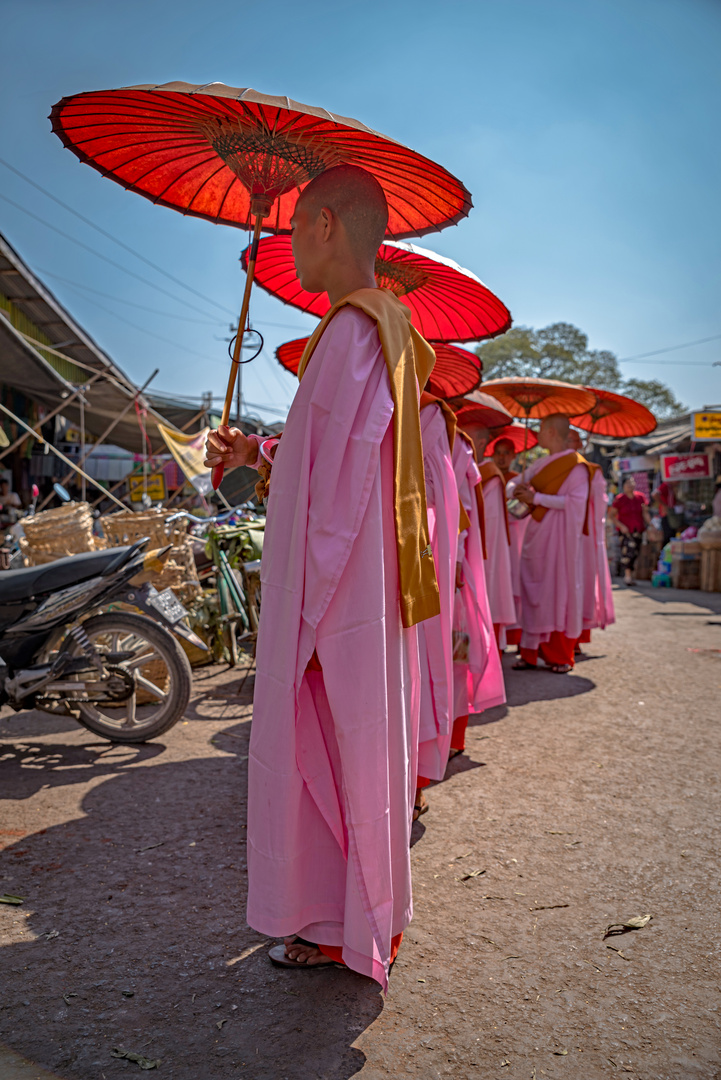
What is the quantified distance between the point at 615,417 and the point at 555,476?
2061mm

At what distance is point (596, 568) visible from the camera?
22.2 ft

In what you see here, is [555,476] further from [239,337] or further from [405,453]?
[405,453]

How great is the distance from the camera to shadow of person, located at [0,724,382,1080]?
1.66 metres

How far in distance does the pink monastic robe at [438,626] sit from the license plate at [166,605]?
6.03 feet

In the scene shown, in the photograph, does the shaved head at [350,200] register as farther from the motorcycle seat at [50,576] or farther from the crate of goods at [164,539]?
the crate of goods at [164,539]

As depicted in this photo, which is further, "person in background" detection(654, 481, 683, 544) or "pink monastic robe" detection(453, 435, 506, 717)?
"person in background" detection(654, 481, 683, 544)

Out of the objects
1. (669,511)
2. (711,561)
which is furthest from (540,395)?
Result: (669,511)

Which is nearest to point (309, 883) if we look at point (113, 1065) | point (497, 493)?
point (113, 1065)

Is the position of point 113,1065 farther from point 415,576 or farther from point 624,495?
point 624,495

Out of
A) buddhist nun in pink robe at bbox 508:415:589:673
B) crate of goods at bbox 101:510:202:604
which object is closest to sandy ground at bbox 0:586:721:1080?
crate of goods at bbox 101:510:202:604

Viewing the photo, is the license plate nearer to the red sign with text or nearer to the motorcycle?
the motorcycle

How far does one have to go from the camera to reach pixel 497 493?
18.6 ft

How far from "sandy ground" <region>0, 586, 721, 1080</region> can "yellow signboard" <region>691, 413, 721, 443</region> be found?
31.9 ft

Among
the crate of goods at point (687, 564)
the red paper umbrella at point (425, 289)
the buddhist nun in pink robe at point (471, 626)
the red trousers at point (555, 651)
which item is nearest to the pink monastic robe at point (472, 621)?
the buddhist nun in pink robe at point (471, 626)
